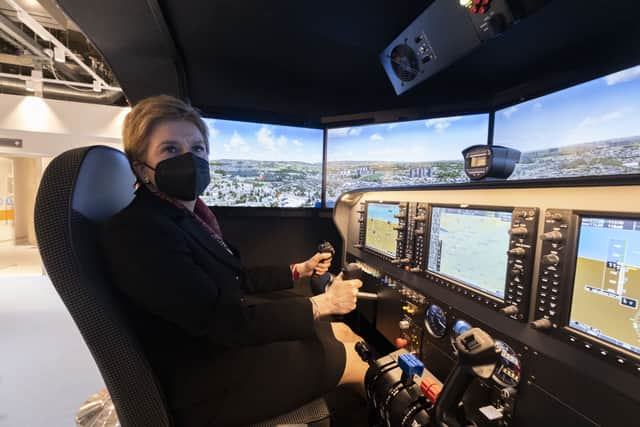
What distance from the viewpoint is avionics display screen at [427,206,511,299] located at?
2.97 ft

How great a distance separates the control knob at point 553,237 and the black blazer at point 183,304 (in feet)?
2.27

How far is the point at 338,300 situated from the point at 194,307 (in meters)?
0.47

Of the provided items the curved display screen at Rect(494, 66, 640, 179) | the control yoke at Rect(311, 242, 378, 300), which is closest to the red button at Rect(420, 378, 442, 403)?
the control yoke at Rect(311, 242, 378, 300)

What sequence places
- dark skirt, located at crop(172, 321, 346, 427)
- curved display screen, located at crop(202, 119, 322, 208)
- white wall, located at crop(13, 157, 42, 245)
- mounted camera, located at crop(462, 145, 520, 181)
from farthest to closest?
1. white wall, located at crop(13, 157, 42, 245)
2. curved display screen, located at crop(202, 119, 322, 208)
3. mounted camera, located at crop(462, 145, 520, 181)
4. dark skirt, located at crop(172, 321, 346, 427)

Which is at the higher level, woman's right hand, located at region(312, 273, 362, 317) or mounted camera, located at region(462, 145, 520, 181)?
mounted camera, located at region(462, 145, 520, 181)

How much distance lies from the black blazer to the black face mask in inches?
1.8

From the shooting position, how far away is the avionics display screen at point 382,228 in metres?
1.55

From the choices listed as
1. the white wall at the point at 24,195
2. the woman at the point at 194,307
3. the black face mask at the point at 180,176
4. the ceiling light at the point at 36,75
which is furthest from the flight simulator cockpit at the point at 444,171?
the white wall at the point at 24,195

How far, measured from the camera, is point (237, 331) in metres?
0.79

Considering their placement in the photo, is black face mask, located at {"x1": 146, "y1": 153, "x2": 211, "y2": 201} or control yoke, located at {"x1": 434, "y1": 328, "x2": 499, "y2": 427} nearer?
control yoke, located at {"x1": 434, "y1": 328, "x2": 499, "y2": 427}

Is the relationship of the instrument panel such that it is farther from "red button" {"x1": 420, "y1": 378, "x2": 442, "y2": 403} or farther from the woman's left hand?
the woman's left hand

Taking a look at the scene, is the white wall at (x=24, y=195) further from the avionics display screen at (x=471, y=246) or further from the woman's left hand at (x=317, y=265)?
the avionics display screen at (x=471, y=246)

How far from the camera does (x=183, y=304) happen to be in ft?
2.30

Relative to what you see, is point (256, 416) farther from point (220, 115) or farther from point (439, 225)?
point (220, 115)
